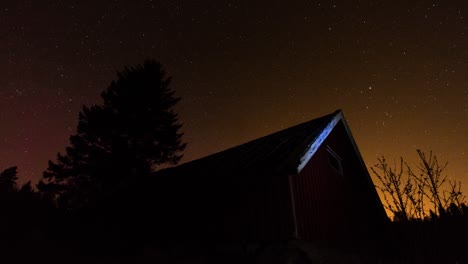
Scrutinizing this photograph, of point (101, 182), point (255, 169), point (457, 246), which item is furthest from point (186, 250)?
point (101, 182)

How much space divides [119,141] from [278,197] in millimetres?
17524

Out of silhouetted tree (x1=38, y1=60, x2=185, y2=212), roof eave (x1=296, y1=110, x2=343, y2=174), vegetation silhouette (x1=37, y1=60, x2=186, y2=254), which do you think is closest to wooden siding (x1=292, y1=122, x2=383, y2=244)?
roof eave (x1=296, y1=110, x2=343, y2=174)

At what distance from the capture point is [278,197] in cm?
815

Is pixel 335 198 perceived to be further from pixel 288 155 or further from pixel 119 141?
pixel 119 141

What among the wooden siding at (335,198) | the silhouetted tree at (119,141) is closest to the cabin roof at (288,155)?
the wooden siding at (335,198)

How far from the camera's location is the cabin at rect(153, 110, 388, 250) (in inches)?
313

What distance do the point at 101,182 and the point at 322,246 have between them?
17.6m

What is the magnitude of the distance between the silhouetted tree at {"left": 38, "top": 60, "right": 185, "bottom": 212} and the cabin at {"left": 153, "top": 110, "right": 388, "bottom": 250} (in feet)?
38.9

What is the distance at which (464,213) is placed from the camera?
792 cm

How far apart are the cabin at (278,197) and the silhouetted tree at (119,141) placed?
38.9ft

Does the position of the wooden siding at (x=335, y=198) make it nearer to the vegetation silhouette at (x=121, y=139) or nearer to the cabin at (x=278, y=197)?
the cabin at (x=278, y=197)

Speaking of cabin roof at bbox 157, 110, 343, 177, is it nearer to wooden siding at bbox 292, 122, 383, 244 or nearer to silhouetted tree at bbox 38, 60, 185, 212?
wooden siding at bbox 292, 122, 383, 244

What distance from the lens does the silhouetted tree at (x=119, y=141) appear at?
22.7m

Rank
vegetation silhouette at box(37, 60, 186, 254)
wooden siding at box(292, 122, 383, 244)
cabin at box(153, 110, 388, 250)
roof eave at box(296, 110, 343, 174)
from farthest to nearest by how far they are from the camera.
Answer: vegetation silhouette at box(37, 60, 186, 254), wooden siding at box(292, 122, 383, 244), cabin at box(153, 110, 388, 250), roof eave at box(296, 110, 343, 174)
